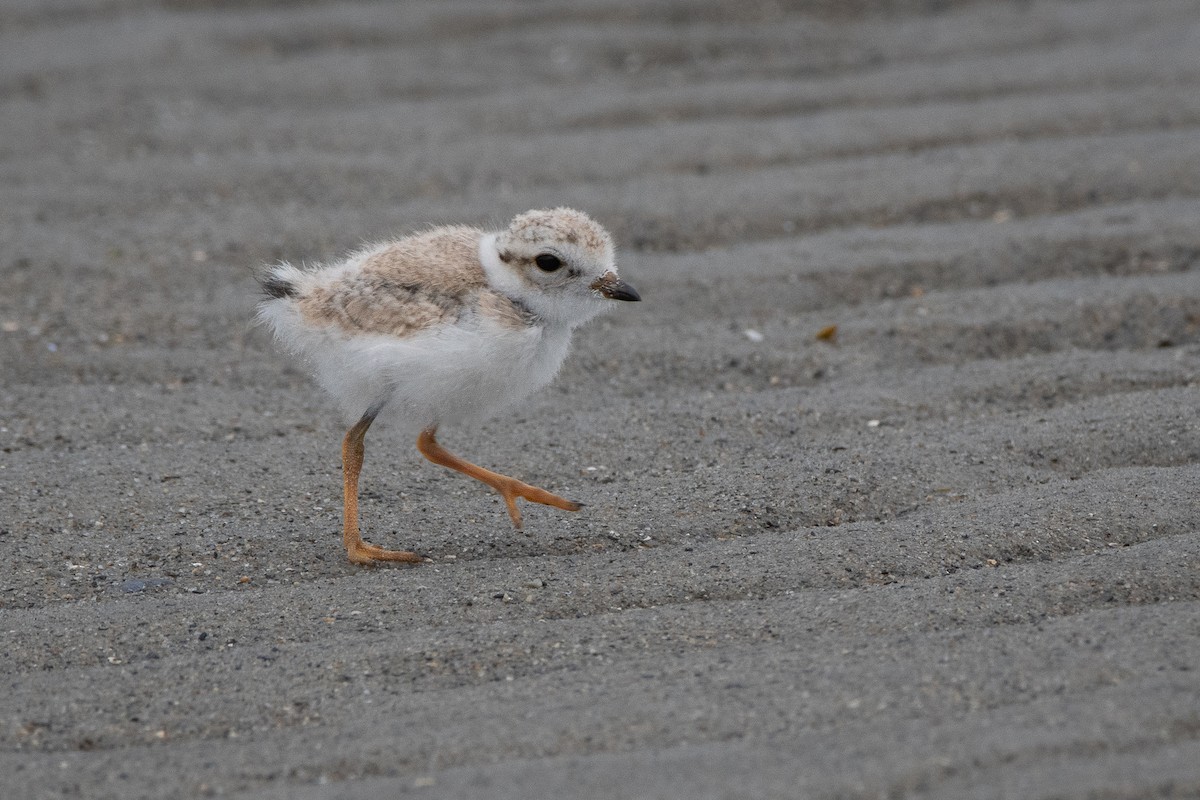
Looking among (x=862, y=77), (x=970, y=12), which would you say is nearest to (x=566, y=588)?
(x=862, y=77)

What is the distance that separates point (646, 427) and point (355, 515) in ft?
3.76

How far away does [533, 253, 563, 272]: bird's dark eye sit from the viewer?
3805 mm

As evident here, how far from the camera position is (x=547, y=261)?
3.82 m

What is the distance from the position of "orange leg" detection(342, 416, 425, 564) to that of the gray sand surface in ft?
0.33

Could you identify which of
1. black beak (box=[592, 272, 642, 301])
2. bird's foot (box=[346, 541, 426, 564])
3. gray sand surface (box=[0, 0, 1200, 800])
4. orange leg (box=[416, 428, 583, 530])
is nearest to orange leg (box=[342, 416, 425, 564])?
bird's foot (box=[346, 541, 426, 564])

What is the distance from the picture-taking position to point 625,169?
6.68 m

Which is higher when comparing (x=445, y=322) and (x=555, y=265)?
(x=555, y=265)

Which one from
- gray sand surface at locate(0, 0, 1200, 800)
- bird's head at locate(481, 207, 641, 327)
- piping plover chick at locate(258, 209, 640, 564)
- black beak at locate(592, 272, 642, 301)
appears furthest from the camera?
black beak at locate(592, 272, 642, 301)

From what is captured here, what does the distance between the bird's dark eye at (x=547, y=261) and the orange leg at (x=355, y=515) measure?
2.18ft

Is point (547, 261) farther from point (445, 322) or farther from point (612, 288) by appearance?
point (445, 322)

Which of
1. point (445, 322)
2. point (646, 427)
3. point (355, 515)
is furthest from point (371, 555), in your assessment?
point (646, 427)

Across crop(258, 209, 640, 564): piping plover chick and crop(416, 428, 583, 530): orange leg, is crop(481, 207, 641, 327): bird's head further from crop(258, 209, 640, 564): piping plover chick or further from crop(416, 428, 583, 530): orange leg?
crop(416, 428, 583, 530): orange leg

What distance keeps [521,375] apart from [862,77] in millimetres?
4693

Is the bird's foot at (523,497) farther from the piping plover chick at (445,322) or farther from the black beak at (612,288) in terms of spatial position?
the black beak at (612,288)
